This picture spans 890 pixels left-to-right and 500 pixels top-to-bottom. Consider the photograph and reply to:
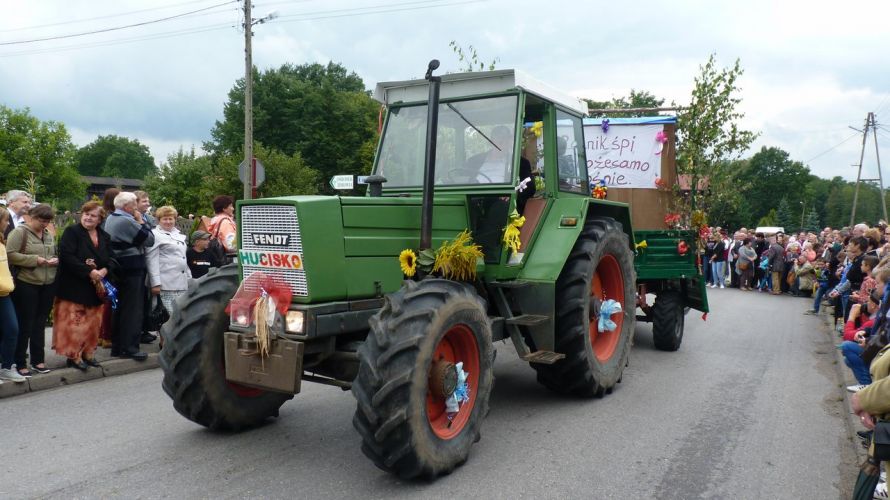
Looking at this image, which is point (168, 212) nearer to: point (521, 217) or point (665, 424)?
point (521, 217)

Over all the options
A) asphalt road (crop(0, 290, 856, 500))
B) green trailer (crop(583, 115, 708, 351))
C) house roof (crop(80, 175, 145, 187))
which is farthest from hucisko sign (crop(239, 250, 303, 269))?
house roof (crop(80, 175, 145, 187))

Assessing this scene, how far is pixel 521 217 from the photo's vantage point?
5512mm

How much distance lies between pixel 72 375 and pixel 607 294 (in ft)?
17.9

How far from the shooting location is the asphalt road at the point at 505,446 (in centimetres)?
417

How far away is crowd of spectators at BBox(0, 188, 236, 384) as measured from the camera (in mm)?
6695

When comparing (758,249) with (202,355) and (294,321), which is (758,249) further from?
(202,355)

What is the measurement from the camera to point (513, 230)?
5453mm

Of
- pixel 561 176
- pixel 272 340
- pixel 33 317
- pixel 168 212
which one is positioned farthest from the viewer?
pixel 168 212

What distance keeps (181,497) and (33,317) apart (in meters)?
3.87

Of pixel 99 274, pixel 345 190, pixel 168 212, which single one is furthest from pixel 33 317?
pixel 345 190

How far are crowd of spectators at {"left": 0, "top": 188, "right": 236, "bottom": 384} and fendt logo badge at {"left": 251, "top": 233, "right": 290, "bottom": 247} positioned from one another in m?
3.22

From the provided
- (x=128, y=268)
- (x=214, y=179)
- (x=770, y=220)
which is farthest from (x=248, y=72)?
(x=770, y=220)

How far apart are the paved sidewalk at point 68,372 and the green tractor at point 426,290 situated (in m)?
2.78

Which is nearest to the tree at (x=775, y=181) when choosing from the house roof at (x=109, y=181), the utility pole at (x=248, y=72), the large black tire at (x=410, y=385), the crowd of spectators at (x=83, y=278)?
the house roof at (x=109, y=181)
